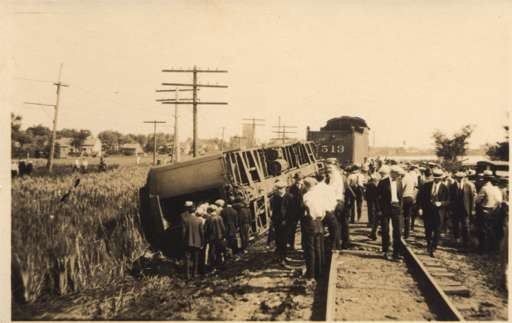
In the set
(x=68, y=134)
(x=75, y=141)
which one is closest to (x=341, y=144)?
(x=75, y=141)

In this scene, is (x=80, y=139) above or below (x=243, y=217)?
above

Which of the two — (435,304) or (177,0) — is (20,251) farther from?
(435,304)

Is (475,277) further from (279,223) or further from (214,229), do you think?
(214,229)

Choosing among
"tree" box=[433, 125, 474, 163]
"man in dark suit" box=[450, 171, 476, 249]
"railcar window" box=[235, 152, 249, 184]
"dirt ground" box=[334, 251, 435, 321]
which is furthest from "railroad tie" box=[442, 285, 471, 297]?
"tree" box=[433, 125, 474, 163]

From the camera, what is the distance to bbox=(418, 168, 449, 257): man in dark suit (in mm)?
8500

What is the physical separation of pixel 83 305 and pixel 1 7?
537 centimetres

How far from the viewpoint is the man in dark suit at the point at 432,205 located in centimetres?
850

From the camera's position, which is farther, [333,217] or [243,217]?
[243,217]

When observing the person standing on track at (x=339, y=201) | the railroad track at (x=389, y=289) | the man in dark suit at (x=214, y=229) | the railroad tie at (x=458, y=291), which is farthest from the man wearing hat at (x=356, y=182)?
the railroad tie at (x=458, y=291)

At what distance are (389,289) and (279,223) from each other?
8.78 ft

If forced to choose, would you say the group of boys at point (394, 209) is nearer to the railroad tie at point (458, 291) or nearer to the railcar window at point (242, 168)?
the railroad tie at point (458, 291)

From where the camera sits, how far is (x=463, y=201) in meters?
9.12

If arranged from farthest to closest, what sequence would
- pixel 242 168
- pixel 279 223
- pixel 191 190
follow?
pixel 242 168, pixel 191 190, pixel 279 223

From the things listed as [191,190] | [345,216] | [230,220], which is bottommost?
[230,220]
